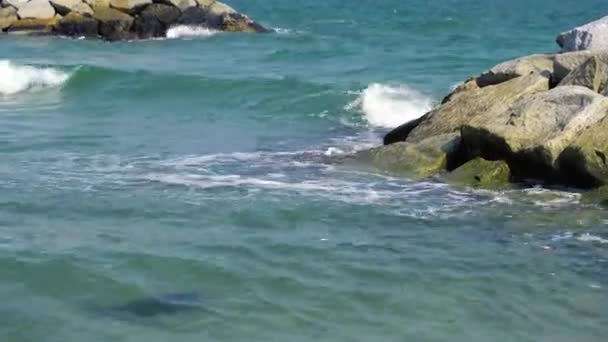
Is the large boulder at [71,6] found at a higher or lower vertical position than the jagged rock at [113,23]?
higher

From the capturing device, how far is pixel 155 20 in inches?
1578

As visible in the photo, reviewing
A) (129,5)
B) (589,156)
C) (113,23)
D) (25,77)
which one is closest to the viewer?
(589,156)

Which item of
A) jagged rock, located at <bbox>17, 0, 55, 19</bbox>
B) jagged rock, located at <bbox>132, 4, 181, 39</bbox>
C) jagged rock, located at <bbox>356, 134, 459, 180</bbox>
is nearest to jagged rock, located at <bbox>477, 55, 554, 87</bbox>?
jagged rock, located at <bbox>356, 134, 459, 180</bbox>

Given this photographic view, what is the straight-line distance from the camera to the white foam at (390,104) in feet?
70.1

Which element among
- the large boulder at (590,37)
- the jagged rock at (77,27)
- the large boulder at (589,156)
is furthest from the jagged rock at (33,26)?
the large boulder at (589,156)

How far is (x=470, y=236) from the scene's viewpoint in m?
11.6

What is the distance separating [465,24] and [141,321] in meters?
38.4

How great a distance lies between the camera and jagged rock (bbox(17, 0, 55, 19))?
39875 millimetres

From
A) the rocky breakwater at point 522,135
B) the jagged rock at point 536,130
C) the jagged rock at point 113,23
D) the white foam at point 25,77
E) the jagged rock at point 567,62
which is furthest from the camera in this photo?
the jagged rock at point 113,23

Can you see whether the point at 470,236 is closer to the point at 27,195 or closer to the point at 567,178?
the point at 567,178

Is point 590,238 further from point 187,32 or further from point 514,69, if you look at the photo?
point 187,32

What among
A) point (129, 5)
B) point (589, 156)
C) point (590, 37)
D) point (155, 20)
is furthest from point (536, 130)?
point (129, 5)

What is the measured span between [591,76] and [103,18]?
2668 centimetres

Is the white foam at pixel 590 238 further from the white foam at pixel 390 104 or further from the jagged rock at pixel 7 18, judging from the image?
the jagged rock at pixel 7 18
